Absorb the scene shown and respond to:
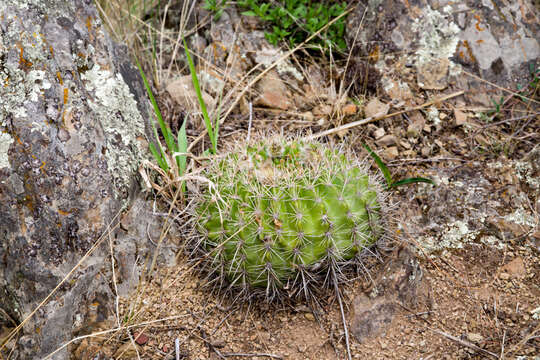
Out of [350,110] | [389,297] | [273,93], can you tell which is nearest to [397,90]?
[350,110]

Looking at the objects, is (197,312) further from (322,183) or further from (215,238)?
(322,183)

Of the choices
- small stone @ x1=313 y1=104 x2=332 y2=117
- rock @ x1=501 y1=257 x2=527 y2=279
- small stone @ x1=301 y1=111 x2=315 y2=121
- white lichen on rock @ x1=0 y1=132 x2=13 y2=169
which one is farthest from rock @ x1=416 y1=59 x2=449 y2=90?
white lichen on rock @ x1=0 y1=132 x2=13 y2=169

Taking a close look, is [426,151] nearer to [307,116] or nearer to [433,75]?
[433,75]

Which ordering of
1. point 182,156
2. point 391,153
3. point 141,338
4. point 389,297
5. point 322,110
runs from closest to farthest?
1. point 141,338
2. point 389,297
3. point 182,156
4. point 391,153
5. point 322,110

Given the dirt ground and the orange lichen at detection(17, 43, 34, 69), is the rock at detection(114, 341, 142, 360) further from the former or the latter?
the orange lichen at detection(17, 43, 34, 69)

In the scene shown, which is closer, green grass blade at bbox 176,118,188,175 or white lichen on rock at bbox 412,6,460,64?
green grass blade at bbox 176,118,188,175

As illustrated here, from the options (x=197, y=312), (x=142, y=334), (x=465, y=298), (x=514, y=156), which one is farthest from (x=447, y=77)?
(x=142, y=334)
